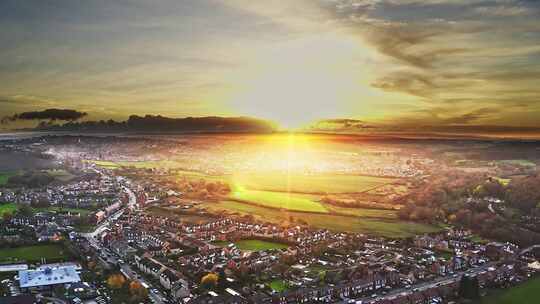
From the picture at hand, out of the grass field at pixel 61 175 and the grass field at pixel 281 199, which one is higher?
the grass field at pixel 61 175

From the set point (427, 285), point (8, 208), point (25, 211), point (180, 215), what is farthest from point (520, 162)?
point (8, 208)

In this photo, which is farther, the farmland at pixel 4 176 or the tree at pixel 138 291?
the farmland at pixel 4 176

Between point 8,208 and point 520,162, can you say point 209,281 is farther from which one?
point 520,162

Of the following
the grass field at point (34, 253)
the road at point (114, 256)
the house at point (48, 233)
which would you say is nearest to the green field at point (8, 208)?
the house at point (48, 233)

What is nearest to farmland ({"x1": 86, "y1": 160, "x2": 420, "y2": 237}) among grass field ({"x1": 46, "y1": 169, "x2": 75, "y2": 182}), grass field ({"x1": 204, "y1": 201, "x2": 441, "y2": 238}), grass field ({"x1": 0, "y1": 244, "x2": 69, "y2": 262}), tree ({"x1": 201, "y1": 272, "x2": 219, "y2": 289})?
grass field ({"x1": 204, "y1": 201, "x2": 441, "y2": 238})

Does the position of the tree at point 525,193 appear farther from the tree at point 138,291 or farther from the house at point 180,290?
the tree at point 138,291

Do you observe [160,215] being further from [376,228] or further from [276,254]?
[376,228]

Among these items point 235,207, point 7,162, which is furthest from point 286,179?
point 7,162
